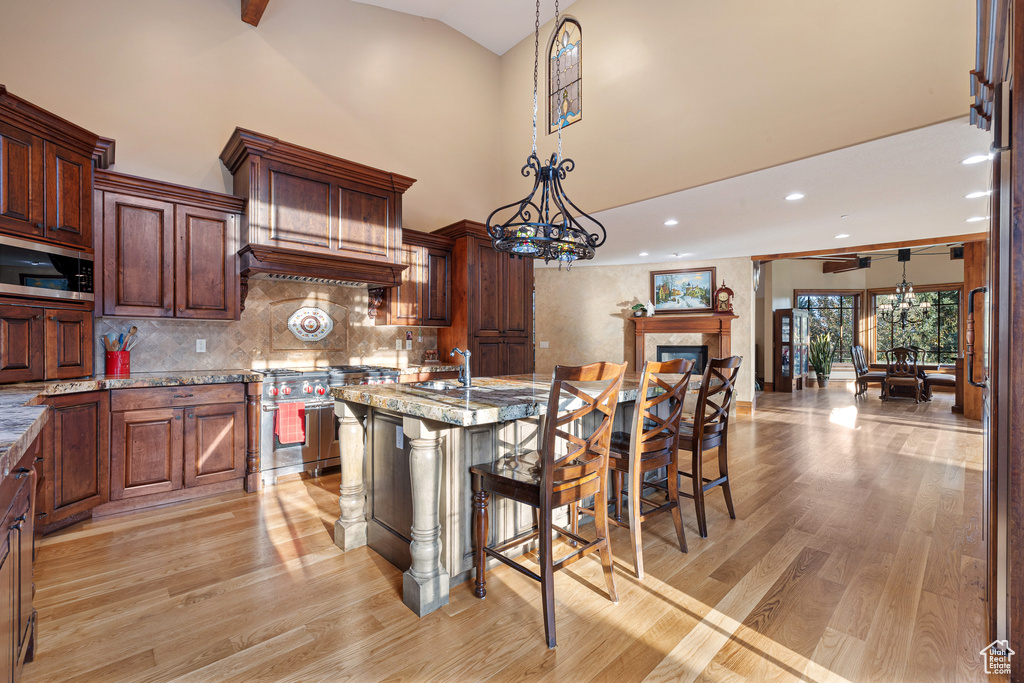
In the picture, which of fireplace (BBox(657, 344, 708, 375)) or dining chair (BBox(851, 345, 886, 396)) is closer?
fireplace (BBox(657, 344, 708, 375))

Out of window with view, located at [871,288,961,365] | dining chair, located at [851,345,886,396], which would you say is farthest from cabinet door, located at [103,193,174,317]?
window with view, located at [871,288,961,365]

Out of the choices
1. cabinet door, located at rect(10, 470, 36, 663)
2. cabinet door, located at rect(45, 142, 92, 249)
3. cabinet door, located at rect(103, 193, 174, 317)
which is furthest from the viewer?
cabinet door, located at rect(103, 193, 174, 317)

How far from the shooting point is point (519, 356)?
556 centimetres

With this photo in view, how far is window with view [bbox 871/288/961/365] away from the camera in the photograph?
33.2 feet

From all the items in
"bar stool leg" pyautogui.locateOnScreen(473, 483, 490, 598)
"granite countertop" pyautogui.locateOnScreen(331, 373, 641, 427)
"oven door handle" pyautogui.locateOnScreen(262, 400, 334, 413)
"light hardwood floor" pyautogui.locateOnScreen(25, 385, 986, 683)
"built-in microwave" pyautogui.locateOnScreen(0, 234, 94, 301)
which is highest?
"built-in microwave" pyautogui.locateOnScreen(0, 234, 94, 301)

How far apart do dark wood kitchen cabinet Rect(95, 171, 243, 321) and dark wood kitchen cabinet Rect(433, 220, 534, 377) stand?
2134 millimetres

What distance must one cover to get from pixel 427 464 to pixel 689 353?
6374 mm

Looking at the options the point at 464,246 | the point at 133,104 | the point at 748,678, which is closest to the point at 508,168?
the point at 464,246

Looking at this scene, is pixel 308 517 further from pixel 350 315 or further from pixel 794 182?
pixel 794 182

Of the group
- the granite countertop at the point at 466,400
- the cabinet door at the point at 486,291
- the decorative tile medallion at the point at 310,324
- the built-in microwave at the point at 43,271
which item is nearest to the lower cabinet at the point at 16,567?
the granite countertop at the point at 466,400

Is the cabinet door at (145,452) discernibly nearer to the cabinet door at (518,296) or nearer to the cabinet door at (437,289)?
the cabinet door at (437,289)

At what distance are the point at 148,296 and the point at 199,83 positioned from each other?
192 cm

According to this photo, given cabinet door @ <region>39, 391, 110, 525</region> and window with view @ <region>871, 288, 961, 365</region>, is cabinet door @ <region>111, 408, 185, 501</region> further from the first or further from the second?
window with view @ <region>871, 288, 961, 365</region>

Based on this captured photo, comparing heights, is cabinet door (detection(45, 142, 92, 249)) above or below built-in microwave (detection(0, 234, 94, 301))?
above
